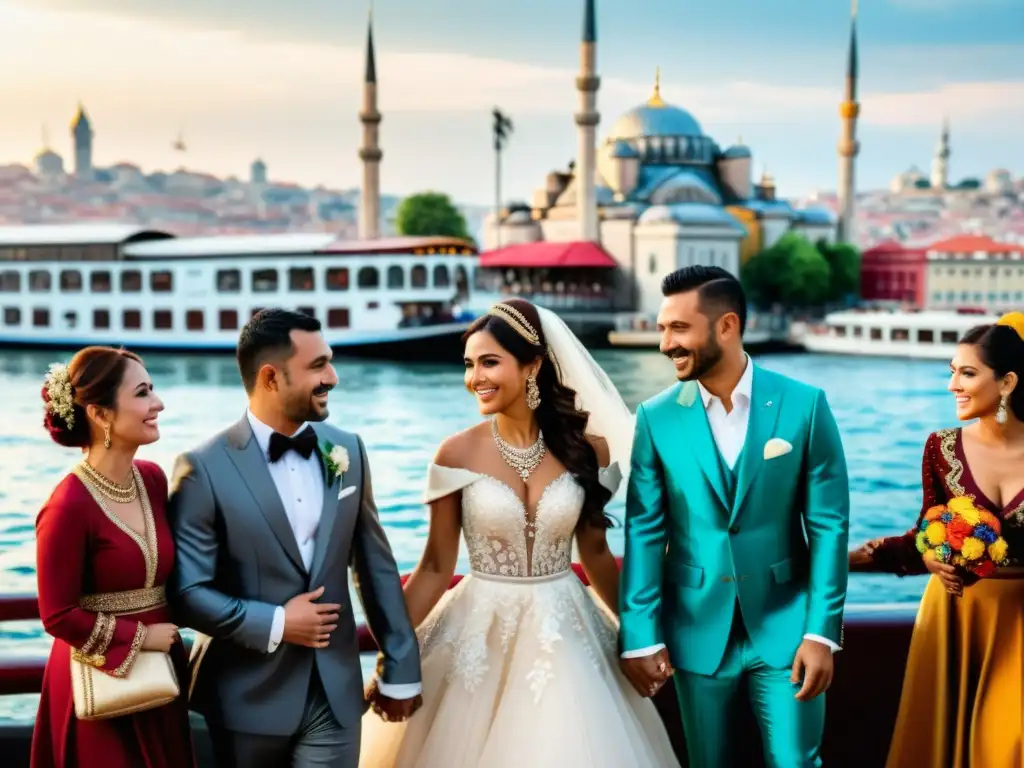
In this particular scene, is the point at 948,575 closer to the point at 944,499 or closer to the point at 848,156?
the point at 944,499

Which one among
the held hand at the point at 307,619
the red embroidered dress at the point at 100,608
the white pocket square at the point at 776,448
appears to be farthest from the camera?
the white pocket square at the point at 776,448

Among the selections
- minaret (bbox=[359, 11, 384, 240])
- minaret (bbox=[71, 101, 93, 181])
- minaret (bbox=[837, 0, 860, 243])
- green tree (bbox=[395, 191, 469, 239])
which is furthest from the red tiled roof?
minaret (bbox=[71, 101, 93, 181])

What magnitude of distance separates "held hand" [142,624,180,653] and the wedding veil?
829 mm

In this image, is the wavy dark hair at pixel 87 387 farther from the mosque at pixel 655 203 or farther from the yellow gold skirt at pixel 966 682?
the mosque at pixel 655 203

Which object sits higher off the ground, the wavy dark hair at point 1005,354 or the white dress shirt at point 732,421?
the wavy dark hair at point 1005,354

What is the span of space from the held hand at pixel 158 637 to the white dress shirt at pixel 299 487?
22cm

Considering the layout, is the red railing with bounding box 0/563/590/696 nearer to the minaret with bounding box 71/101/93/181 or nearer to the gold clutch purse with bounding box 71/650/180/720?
the gold clutch purse with bounding box 71/650/180/720

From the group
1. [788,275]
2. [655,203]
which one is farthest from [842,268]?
[655,203]

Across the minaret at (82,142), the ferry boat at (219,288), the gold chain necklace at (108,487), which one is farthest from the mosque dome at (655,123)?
the gold chain necklace at (108,487)

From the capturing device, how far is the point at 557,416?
2.17m

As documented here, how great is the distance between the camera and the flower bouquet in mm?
1935

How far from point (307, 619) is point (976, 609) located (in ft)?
3.73

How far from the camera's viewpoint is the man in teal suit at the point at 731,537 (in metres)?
1.93

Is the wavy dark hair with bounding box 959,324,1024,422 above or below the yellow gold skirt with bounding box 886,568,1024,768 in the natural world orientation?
above
